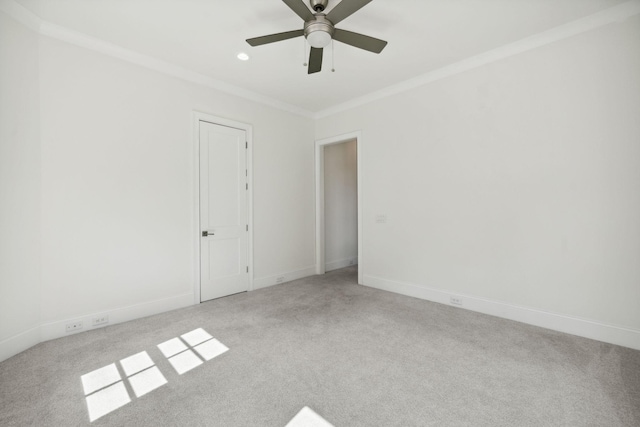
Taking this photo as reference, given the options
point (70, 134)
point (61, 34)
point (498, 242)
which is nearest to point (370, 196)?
point (498, 242)

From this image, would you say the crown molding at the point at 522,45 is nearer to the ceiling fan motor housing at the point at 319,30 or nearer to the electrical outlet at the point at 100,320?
the ceiling fan motor housing at the point at 319,30

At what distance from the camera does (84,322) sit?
109 inches

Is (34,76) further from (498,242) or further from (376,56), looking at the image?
(498,242)

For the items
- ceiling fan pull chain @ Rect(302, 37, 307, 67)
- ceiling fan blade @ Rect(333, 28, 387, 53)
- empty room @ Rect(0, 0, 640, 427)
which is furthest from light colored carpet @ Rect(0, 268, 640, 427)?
ceiling fan pull chain @ Rect(302, 37, 307, 67)

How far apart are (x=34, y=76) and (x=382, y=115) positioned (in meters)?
3.91

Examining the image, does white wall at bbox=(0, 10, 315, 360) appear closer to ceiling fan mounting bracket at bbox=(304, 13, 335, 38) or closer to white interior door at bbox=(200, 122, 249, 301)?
white interior door at bbox=(200, 122, 249, 301)

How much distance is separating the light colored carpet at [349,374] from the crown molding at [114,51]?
9.50 feet

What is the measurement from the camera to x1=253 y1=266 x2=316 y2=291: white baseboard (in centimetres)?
426

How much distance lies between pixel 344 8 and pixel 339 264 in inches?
175

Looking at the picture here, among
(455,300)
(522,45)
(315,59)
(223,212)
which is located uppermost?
(522,45)

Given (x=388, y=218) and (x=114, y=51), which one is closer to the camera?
(x=114, y=51)

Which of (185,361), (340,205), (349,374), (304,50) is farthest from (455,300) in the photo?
(304,50)

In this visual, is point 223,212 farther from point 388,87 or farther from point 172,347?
point 388,87

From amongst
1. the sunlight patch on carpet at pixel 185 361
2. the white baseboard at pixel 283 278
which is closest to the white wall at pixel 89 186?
the white baseboard at pixel 283 278
